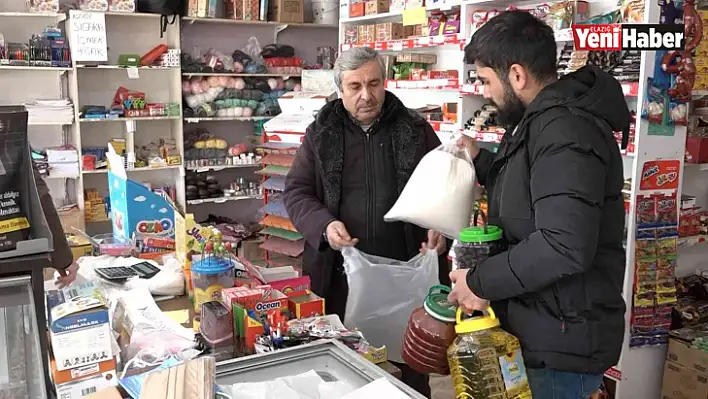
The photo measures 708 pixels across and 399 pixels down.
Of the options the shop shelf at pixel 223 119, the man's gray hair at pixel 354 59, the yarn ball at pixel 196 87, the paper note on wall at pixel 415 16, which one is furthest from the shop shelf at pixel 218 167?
the man's gray hair at pixel 354 59

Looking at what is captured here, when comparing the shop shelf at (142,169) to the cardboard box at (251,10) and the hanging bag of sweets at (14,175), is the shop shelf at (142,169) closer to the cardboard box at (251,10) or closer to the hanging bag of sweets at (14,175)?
the cardboard box at (251,10)

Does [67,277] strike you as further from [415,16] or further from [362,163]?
[415,16]

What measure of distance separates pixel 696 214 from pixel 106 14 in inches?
183

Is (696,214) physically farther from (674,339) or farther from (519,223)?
(519,223)

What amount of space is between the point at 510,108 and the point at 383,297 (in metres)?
0.86

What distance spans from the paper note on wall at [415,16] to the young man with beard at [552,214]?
269cm

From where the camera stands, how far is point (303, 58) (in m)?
6.95

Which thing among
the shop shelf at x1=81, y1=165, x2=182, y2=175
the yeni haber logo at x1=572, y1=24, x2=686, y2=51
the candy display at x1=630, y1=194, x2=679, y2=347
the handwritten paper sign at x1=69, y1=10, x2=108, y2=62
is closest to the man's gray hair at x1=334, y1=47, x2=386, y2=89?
the yeni haber logo at x1=572, y1=24, x2=686, y2=51

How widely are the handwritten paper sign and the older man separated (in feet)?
11.4

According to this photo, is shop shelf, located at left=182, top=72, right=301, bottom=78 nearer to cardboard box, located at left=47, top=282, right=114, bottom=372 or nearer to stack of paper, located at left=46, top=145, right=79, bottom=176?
stack of paper, located at left=46, top=145, right=79, bottom=176

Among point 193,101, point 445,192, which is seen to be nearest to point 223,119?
point 193,101

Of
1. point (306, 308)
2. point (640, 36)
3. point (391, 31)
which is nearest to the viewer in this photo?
point (306, 308)

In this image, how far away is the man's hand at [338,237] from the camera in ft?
7.88

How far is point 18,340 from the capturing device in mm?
1479
